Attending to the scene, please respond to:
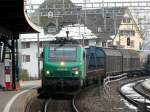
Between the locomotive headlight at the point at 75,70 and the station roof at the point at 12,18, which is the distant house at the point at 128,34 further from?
the locomotive headlight at the point at 75,70

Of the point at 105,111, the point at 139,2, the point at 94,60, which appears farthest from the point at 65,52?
the point at 139,2

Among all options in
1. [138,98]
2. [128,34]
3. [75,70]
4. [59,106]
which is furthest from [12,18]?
[128,34]

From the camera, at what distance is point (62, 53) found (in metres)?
27.4

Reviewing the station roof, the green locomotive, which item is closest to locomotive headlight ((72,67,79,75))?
the green locomotive

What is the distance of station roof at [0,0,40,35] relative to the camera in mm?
21164

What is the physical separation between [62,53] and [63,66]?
2.93 feet

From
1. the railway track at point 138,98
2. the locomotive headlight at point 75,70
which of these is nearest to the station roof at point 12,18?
the locomotive headlight at point 75,70

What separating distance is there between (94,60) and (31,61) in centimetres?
3963

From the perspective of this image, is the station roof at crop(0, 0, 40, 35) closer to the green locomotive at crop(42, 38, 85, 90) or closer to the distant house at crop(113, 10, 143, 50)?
the green locomotive at crop(42, 38, 85, 90)

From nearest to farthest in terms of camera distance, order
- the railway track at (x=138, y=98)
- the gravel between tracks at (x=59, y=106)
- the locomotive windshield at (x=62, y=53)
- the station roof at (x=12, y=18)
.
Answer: the railway track at (x=138, y=98)
the station roof at (x=12, y=18)
the gravel between tracks at (x=59, y=106)
the locomotive windshield at (x=62, y=53)

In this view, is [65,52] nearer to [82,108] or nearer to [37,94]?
[37,94]

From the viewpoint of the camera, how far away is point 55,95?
28875 mm

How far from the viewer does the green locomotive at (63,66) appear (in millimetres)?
26734

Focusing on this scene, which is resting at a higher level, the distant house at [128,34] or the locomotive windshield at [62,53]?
the distant house at [128,34]
